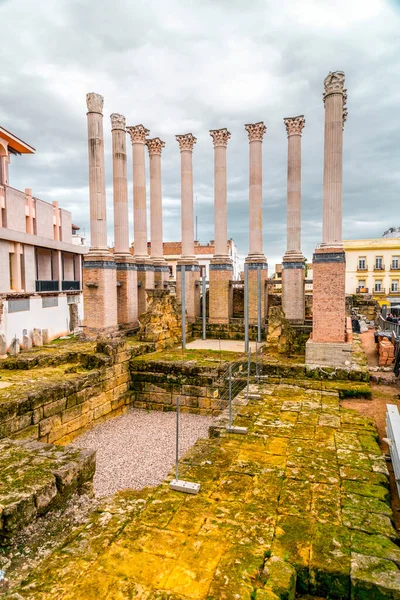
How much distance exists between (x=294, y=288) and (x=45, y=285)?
1431cm

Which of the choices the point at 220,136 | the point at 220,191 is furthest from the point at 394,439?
the point at 220,136

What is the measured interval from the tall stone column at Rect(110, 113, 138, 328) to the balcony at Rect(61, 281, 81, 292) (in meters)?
8.57

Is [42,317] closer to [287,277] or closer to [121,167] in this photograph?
[121,167]

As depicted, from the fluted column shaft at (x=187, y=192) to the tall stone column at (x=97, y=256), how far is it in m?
4.39

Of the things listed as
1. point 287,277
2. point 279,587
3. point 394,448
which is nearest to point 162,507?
point 279,587

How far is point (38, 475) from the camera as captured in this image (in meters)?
4.39

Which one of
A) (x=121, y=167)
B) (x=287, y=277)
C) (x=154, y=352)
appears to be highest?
(x=121, y=167)

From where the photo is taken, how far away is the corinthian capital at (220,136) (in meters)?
16.9

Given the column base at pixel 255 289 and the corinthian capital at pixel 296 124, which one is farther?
the column base at pixel 255 289

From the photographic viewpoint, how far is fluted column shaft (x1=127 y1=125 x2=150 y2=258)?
17.4 meters

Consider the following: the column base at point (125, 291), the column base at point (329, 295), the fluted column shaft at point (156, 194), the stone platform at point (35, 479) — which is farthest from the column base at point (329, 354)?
the fluted column shaft at point (156, 194)

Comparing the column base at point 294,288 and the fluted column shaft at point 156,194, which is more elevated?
the fluted column shaft at point 156,194

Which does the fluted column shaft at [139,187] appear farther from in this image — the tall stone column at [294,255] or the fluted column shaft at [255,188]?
the tall stone column at [294,255]

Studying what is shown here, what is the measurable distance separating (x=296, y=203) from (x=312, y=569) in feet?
49.2
